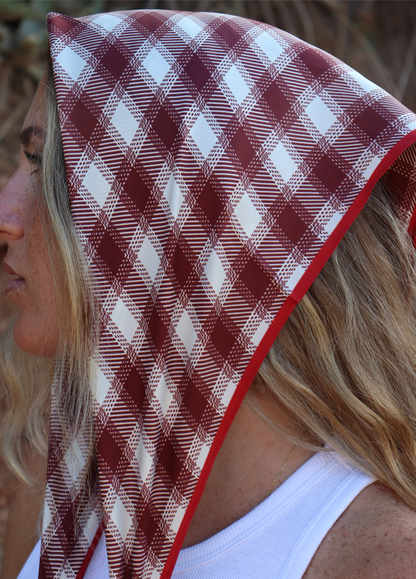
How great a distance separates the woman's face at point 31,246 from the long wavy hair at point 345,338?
0.04 metres

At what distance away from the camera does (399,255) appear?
1216 mm

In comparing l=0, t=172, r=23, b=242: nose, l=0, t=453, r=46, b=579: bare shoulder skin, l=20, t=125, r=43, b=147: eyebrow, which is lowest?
l=0, t=453, r=46, b=579: bare shoulder skin

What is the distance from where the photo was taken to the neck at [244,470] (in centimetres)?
117

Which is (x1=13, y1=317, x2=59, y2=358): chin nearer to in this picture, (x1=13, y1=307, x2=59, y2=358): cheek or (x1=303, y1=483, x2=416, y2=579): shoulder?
(x1=13, y1=307, x2=59, y2=358): cheek

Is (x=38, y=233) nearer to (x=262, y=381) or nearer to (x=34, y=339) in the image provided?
(x=34, y=339)

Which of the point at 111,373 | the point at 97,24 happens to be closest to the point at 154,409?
the point at 111,373

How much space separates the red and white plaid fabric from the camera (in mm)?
1073

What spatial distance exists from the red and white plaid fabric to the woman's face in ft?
0.48

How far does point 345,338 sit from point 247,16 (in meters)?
3.77

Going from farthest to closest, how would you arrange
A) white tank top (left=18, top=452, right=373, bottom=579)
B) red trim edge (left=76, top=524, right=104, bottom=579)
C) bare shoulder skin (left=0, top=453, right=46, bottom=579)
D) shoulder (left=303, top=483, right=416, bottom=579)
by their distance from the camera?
bare shoulder skin (left=0, top=453, right=46, bottom=579) < red trim edge (left=76, top=524, right=104, bottom=579) < white tank top (left=18, top=452, right=373, bottom=579) < shoulder (left=303, top=483, right=416, bottom=579)

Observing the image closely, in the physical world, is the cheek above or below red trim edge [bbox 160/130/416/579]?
below

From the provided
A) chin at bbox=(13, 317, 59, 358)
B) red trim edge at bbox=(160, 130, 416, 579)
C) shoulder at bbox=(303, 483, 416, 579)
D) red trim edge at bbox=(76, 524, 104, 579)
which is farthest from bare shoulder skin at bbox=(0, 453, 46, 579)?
shoulder at bbox=(303, 483, 416, 579)

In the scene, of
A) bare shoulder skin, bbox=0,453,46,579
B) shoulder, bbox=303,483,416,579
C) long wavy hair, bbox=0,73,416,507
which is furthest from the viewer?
bare shoulder skin, bbox=0,453,46,579

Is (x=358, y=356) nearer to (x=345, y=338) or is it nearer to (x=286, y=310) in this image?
(x=345, y=338)
